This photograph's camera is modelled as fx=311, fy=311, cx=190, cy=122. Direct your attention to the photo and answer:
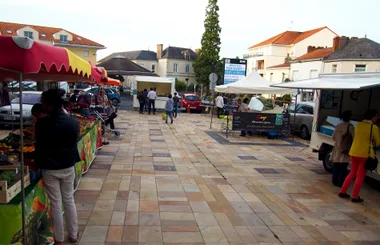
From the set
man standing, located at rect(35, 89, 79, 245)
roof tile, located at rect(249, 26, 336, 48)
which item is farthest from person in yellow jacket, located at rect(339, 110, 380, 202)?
roof tile, located at rect(249, 26, 336, 48)

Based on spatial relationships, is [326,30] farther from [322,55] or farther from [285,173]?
[285,173]

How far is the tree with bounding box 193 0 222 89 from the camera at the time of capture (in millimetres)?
49312

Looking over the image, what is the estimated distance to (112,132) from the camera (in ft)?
40.2

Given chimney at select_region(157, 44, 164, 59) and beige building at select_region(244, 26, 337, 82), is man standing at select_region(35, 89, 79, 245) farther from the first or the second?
chimney at select_region(157, 44, 164, 59)

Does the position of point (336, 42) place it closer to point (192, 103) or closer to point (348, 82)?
point (192, 103)

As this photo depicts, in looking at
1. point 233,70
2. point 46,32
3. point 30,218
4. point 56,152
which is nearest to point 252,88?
point 56,152

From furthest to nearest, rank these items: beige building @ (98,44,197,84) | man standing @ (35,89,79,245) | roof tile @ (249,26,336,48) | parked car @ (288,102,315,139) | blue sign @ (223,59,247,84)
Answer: beige building @ (98,44,197,84) → roof tile @ (249,26,336,48) → blue sign @ (223,59,247,84) → parked car @ (288,102,315,139) → man standing @ (35,89,79,245)

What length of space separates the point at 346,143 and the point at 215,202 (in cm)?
300

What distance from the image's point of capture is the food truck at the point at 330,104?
729 cm

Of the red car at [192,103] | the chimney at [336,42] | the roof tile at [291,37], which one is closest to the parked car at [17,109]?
the red car at [192,103]

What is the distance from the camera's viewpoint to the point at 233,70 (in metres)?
24.7

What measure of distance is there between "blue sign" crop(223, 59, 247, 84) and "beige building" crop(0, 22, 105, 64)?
27.4m

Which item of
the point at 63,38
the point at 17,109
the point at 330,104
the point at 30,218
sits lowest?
the point at 30,218

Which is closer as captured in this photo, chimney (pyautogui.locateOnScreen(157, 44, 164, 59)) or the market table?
the market table
